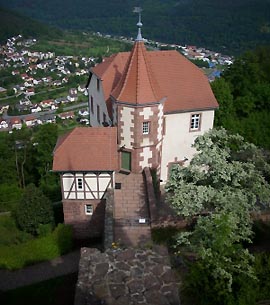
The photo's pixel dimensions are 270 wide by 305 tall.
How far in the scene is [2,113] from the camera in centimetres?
10425

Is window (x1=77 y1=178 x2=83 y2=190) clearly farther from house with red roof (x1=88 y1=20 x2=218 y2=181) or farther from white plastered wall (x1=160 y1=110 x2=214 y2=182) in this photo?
white plastered wall (x1=160 y1=110 x2=214 y2=182)

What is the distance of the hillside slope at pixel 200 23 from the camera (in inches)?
3846

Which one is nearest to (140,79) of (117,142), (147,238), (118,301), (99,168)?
(117,142)

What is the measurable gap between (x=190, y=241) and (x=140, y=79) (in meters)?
10.1

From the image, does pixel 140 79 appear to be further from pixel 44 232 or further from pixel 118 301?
pixel 118 301

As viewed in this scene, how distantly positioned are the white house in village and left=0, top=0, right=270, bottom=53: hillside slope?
214 ft

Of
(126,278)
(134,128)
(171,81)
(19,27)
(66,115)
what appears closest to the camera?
(126,278)

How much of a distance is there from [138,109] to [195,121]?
486cm

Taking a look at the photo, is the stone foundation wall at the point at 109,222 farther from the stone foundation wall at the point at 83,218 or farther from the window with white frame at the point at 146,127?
the window with white frame at the point at 146,127

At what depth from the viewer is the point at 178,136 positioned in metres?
23.8

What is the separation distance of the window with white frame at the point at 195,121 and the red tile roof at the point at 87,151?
210 inches

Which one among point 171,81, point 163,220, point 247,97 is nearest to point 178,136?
point 171,81

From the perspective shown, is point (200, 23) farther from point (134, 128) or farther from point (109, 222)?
point (109, 222)

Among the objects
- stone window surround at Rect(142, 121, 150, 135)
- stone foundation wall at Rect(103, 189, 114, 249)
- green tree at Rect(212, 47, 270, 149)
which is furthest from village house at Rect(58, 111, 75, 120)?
stone foundation wall at Rect(103, 189, 114, 249)
